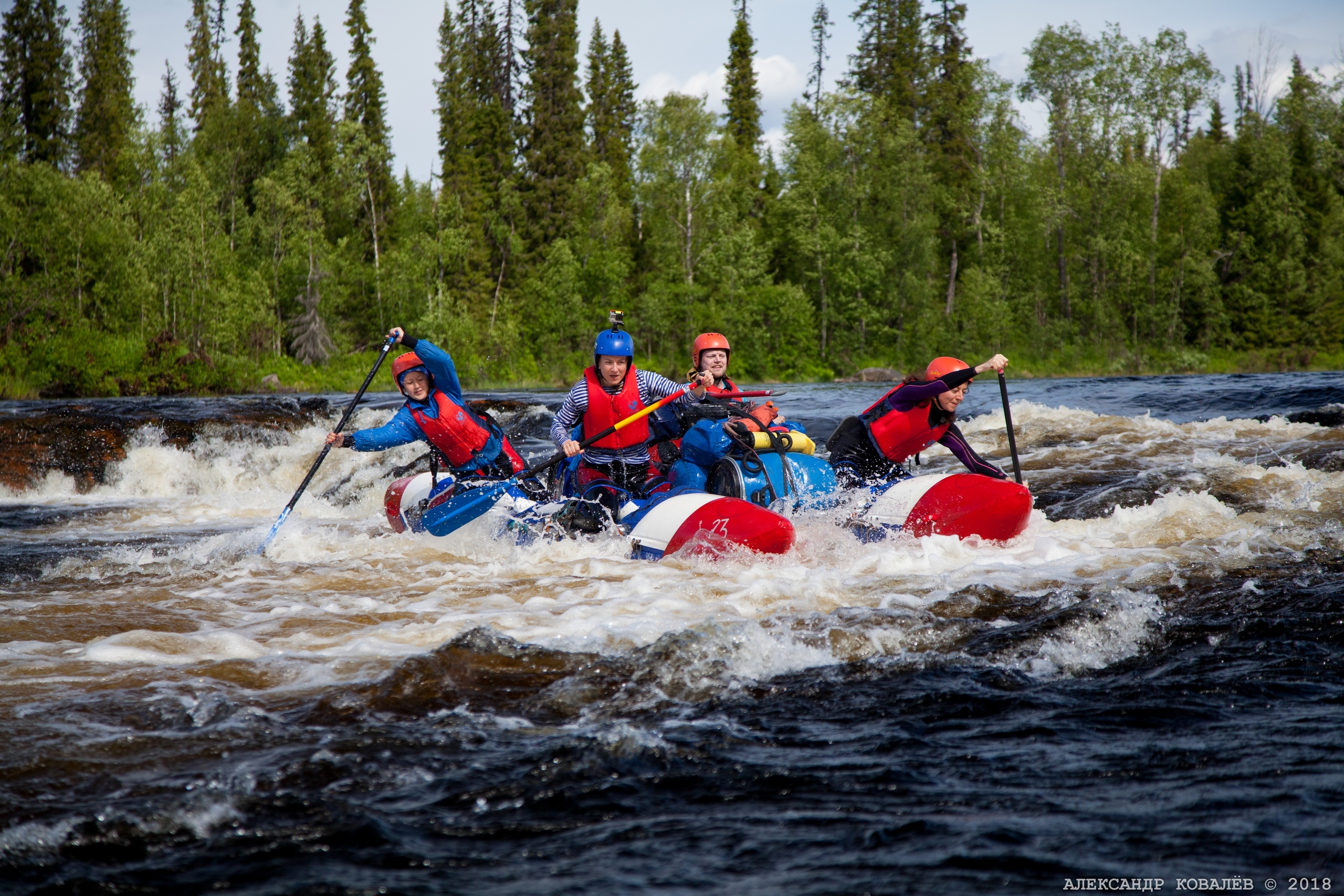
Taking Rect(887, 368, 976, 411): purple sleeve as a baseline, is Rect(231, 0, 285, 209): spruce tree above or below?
above

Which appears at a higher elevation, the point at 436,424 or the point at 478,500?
the point at 436,424

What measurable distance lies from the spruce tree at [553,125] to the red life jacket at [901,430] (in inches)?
1269

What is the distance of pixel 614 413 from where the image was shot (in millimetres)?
7207

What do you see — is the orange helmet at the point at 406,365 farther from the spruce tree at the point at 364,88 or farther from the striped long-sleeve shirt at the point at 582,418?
the spruce tree at the point at 364,88

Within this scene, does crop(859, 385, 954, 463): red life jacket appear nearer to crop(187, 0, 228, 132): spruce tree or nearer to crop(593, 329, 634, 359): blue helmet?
crop(593, 329, 634, 359): blue helmet

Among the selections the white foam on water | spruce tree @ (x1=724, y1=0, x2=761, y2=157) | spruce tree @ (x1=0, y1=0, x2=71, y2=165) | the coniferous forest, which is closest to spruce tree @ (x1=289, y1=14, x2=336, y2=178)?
the coniferous forest

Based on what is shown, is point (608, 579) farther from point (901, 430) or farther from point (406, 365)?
point (406, 365)

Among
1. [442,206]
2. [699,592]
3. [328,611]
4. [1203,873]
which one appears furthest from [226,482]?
[442,206]

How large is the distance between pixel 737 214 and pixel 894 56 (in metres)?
12.1

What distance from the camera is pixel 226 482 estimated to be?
13.0 m

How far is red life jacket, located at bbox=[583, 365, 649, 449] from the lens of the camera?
23.6ft

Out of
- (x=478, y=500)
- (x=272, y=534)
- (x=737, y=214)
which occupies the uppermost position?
(x=737, y=214)

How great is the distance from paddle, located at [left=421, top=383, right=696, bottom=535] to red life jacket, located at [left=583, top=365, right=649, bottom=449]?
0.22ft

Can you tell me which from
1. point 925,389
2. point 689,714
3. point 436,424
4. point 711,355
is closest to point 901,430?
point 925,389
